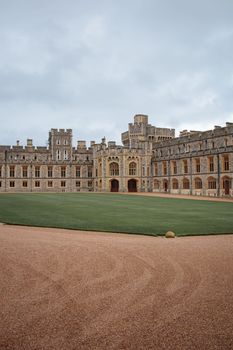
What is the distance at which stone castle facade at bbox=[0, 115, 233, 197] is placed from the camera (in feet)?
139

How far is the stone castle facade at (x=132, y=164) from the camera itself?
42406mm

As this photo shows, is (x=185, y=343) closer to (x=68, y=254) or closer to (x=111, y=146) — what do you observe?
(x=68, y=254)

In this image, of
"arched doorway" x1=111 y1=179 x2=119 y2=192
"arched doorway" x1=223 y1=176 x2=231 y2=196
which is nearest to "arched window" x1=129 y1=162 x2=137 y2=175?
"arched doorway" x1=111 y1=179 x2=119 y2=192

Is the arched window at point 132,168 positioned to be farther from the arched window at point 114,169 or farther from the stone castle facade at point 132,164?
the arched window at point 114,169

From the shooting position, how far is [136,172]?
53375 mm

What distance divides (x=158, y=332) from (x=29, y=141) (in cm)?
6158

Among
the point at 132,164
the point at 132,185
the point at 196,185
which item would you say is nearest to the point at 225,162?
the point at 196,185

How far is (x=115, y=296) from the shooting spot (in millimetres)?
5430

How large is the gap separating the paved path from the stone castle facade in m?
33.2

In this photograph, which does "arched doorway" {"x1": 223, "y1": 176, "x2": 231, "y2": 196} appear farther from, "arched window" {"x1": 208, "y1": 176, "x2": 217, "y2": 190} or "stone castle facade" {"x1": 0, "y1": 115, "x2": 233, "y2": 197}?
"arched window" {"x1": 208, "y1": 176, "x2": 217, "y2": 190}

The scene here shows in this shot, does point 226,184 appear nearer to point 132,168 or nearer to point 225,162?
point 225,162

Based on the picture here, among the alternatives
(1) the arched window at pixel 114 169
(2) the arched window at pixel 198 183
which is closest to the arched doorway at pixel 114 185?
(1) the arched window at pixel 114 169

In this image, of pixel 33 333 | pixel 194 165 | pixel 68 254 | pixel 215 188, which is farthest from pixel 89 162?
pixel 33 333

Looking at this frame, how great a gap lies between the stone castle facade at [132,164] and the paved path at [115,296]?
3316cm
